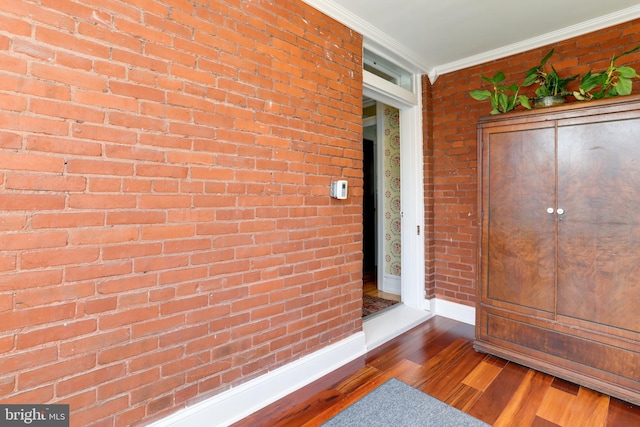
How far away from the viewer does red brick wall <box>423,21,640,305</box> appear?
3.02m

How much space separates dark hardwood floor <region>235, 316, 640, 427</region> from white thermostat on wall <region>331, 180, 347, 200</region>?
127 centimetres

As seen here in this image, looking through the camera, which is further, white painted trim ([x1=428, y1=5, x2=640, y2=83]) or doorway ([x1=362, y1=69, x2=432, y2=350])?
doorway ([x1=362, y1=69, x2=432, y2=350])

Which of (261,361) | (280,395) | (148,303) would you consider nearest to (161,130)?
(148,303)

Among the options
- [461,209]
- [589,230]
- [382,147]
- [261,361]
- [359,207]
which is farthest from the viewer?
[382,147]

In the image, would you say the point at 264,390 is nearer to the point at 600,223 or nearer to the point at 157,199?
the point at 157,199

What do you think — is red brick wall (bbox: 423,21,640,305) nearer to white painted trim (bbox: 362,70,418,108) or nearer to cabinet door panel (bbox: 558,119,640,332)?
white painted trim (bbox: 362,70,418,108)

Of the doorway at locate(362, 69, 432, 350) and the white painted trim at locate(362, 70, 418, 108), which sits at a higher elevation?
Answer: the white painted trim at locate(362, 70, 418, 108)

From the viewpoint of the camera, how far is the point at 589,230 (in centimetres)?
198

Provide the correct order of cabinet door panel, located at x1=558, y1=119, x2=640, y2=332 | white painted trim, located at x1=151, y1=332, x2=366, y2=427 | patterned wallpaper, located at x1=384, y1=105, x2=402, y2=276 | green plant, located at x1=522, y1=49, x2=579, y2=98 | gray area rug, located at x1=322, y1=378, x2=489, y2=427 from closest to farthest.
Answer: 1. white painted trim, located at x1=151, y1=332, x2=366, y2=427
2. gray area rug, located at x1=322, y1=378, x2=489, y2=427
3. cabinet door panel, located at x1=558, y1=119, x2=640, y2=332
4. green plant, located at x1=522, y1=49, x2=579, y2=98
5. patterned wallpaper, located at x1=384, y1=105, x2=402, y2=276

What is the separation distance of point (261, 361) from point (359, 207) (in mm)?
1309

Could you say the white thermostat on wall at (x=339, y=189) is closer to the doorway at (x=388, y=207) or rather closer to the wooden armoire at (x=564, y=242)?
the wooden armoire at (x=564, y=242)

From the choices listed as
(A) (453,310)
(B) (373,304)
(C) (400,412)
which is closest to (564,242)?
(A) (453,310)

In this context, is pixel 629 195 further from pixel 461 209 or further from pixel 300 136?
pixel 300 136

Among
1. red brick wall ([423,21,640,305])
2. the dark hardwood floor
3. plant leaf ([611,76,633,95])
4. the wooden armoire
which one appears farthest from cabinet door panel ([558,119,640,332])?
red brick wall ([423,21,640,305])
